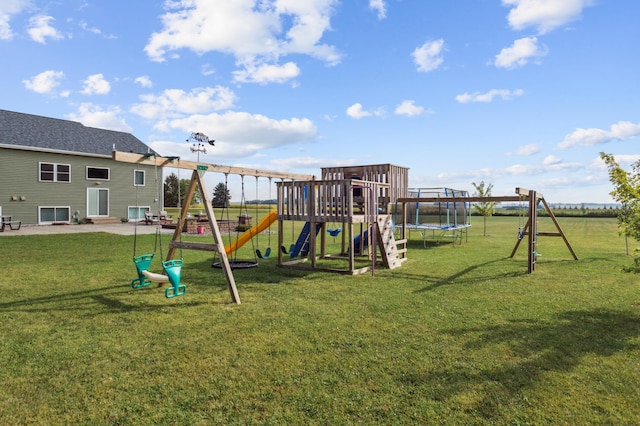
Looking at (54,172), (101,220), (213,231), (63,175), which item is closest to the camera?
(213,231)

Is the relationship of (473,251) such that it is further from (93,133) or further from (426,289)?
(93,133)

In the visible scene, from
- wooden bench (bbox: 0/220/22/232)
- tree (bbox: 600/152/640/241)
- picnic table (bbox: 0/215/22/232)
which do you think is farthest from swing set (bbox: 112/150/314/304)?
picnic table (bbox: 0/215/22/232)

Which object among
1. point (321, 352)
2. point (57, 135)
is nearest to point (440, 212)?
point (321, 352)

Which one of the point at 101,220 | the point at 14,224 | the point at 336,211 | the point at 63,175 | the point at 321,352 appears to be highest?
the point at 63,175

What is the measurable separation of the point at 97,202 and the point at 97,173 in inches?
75.7

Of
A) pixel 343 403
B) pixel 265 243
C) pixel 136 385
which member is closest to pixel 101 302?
pixel 136 385

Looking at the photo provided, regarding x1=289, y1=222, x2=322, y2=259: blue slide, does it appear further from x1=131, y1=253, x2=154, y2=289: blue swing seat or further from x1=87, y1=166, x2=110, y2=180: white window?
x1=87, y1=166, x2=110, y2=180: white window

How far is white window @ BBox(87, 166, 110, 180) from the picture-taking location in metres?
25.1

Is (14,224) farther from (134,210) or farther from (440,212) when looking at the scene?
(440,212)

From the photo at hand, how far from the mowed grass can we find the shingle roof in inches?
741

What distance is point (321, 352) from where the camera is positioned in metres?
4.44

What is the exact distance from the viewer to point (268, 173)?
984 centimetres

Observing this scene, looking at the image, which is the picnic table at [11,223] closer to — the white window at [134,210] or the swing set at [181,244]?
the white window at [134,210]

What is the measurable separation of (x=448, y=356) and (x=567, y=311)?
123 inches
